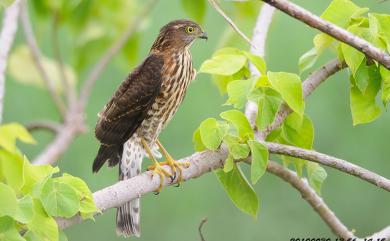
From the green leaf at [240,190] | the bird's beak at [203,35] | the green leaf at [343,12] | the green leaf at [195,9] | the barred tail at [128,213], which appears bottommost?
the barred tail at [128,213]

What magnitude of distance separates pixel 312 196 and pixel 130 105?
112 centimetres

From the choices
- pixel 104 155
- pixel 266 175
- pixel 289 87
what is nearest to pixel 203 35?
pixel 104 155

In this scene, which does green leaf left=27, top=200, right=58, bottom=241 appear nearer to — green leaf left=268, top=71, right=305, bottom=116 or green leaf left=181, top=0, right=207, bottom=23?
green leaf left=268, top=71, right=305, bottom=116

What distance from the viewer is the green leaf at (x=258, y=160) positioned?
3379 millimetres

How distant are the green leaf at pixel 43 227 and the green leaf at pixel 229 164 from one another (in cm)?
78

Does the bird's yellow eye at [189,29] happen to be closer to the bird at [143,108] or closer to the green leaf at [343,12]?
the bird at [143,108]

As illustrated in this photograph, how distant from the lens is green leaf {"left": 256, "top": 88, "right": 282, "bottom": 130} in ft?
11.5

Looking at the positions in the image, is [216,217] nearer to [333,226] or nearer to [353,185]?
[353,185]

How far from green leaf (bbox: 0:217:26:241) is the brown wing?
1728 millimetres

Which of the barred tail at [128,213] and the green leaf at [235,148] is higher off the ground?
the green leaf at [235,148]

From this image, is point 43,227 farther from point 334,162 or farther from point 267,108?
point 334,162

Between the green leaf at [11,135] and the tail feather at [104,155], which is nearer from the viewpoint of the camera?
the green leaf at [11,135]

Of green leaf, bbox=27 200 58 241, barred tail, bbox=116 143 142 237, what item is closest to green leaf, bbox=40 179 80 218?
green leaf, bbox=27 200 58 241

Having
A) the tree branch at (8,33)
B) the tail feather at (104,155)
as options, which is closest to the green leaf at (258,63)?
the tail feather at (104,155)
